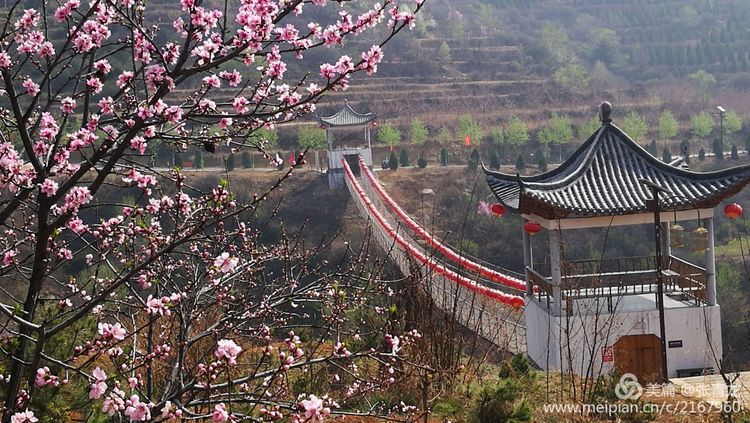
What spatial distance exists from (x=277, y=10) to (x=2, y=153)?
1.01m

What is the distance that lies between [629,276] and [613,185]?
1.12m

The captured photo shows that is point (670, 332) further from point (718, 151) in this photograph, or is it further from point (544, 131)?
point (544, 131)

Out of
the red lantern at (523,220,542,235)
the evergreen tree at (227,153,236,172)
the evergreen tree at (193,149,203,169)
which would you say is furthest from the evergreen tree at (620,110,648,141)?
the red lantern at (523,220,542,235)

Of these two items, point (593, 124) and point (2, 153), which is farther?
point (593, 124)

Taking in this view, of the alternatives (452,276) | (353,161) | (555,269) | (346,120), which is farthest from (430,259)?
(353,161)

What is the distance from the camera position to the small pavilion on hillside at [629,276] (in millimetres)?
8062

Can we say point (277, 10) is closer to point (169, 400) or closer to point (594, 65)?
point (169, 400)

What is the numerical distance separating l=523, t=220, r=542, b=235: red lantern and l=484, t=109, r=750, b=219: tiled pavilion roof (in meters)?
0.13

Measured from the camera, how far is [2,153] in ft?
9.03

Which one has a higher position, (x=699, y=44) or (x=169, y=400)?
(x=699, y=44)

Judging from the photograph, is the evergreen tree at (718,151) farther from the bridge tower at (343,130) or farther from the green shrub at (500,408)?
the green shrub at (500,408)

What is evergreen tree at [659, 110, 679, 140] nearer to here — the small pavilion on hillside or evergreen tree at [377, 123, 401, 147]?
evergreen tree at [377, 123, 401, 147]

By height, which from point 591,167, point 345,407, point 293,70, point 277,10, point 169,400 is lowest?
point 345,407

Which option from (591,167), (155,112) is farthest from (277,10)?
(591,167)
